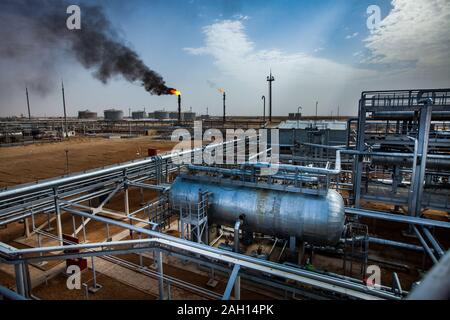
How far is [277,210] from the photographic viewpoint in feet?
24.4

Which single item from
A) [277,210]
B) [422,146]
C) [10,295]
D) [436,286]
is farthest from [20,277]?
[422,146]

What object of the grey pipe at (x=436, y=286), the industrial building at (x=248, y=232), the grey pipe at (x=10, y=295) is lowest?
the industrial building at (x=248, y=232)

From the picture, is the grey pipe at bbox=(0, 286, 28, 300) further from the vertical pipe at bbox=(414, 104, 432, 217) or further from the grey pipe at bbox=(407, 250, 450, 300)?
the vertical pipe at bbox=(414, 104, 432, 217)

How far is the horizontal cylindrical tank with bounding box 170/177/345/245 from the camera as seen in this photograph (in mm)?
7086

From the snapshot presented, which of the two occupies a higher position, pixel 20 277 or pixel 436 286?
pixel 436 286

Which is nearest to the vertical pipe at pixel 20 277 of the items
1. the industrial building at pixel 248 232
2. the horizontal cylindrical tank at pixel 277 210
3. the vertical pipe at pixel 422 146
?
the industrial building at pixel 248 232

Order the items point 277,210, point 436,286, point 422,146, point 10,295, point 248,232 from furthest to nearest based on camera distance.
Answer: point 422,146 → point 248,232 → point 277,210 → point 10,295 → point 436,286

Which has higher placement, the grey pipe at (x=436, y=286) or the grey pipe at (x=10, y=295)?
the grey pipe at (x=436, y=286)

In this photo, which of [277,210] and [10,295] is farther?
[277,210]

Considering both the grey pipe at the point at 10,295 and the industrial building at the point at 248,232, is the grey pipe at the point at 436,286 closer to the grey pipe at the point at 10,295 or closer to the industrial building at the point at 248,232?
the industrial building at the point at 248,232

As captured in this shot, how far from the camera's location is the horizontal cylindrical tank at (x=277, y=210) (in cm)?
709

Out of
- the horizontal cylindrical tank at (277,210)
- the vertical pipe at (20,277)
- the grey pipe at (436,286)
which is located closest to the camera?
the grey pipe at (436,286)

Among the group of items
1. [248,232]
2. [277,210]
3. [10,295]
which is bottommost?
[248,232]

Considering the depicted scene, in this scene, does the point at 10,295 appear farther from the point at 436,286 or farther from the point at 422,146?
the point at 422,146
